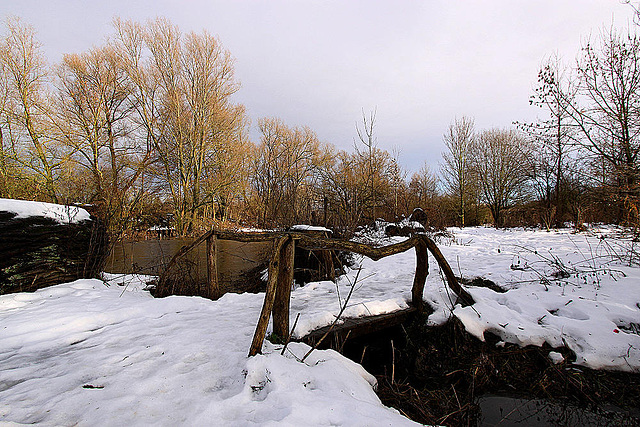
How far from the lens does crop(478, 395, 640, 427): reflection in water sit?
2338 mm

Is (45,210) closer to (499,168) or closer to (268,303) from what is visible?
(268,303)

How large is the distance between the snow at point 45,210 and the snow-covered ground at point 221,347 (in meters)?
1.18

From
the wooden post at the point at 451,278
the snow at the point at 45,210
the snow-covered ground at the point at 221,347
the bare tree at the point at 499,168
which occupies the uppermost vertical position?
the bare tree at the point at 499,168

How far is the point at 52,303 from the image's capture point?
344 cm

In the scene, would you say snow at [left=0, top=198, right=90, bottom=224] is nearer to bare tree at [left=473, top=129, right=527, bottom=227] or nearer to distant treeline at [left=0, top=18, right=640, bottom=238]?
distant treeline at [left=0, top=18, right=640, bottom=238]

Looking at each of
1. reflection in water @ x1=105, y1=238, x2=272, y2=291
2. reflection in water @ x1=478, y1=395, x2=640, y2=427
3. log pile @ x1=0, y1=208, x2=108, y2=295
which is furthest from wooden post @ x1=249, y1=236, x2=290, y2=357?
log pile @ x1=0, y1=208, x2=108, y2=295

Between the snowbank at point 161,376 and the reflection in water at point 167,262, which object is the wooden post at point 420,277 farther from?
the reflection in water at point 167,262

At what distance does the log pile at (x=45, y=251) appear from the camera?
148 inches

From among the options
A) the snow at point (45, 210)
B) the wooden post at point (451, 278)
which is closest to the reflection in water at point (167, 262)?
the snow at point (45, 210)

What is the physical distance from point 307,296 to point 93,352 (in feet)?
9.06

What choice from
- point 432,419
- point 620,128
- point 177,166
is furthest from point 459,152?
point 432,419

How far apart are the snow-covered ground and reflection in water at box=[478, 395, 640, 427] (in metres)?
0.52

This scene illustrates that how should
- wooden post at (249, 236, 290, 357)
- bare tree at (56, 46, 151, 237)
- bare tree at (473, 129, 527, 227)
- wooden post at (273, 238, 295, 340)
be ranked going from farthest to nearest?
bare tree at (473, 129, 527, 227)
bare tree at (56, 46, 151, 237)
wooden post at (273, 238, 295, 340)
wooden post at (249, 236, 290, 357)

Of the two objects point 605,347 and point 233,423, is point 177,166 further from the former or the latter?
point 605,347
